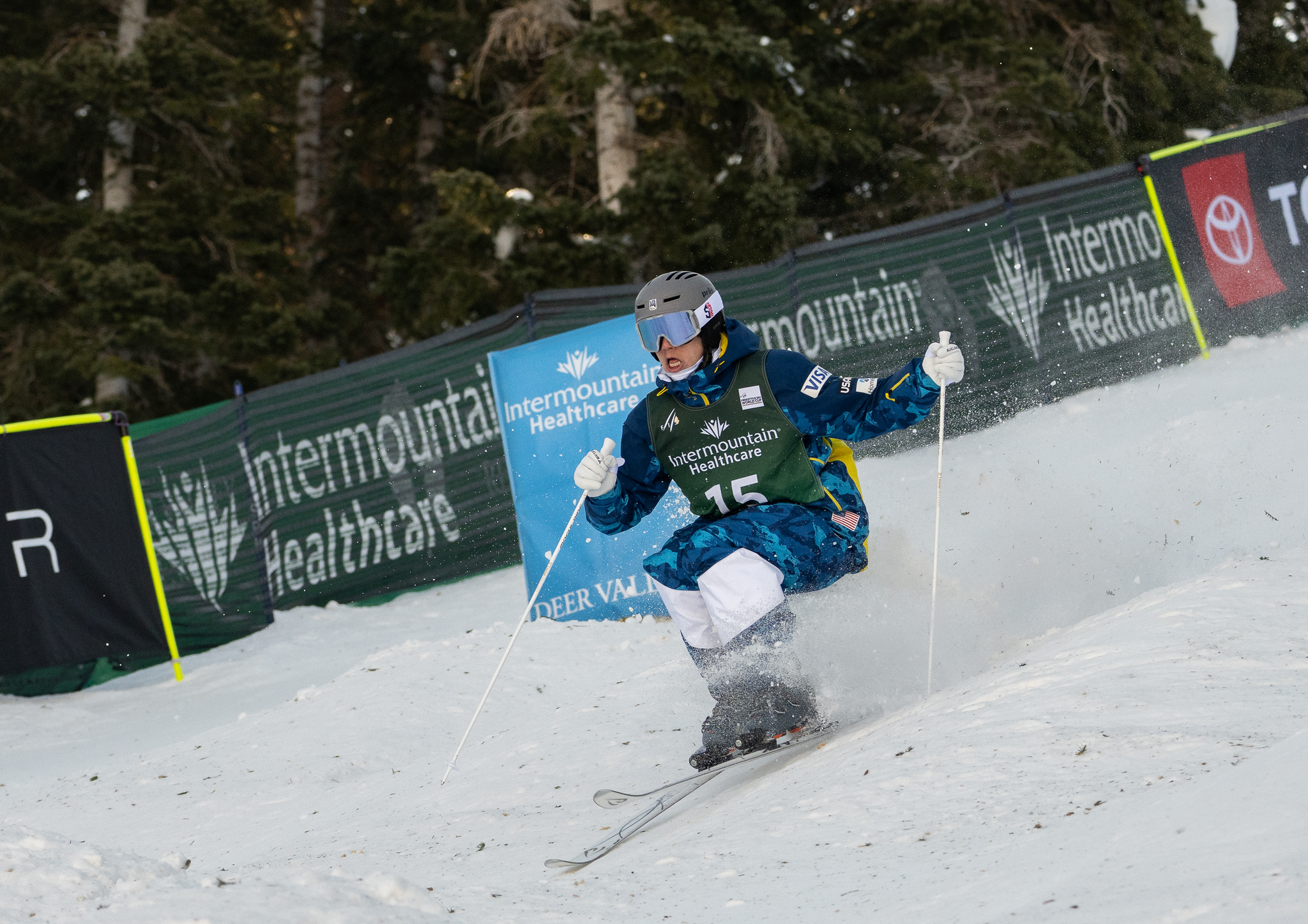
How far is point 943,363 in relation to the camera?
15.2ft

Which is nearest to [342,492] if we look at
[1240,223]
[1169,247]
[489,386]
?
[489,386]

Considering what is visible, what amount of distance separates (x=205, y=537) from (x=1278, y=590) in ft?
29.1

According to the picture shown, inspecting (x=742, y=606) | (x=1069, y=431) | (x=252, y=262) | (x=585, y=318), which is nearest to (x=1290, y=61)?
(x=1069, y=431)

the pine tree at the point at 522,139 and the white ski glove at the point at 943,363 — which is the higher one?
the pine tree at the point at 522,139

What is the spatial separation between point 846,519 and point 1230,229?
7788mm

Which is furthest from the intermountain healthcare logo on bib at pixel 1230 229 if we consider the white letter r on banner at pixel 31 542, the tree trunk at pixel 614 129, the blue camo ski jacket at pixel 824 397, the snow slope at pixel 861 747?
the white letter r on banner at pixel 31 542

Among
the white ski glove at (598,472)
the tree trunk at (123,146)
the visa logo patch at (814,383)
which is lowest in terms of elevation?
the white ski glove at (598,472)

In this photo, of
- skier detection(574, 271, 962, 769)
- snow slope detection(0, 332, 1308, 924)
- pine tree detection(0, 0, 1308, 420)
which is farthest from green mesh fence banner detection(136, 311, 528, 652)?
skier detection(574, 271, 962, 769)

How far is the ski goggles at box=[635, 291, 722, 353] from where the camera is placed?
15.7 feet

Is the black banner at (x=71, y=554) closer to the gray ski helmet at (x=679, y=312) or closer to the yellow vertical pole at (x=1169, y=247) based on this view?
the gray ski helmet at (x=679, y=312)

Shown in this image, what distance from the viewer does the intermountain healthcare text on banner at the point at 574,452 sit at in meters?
7.64

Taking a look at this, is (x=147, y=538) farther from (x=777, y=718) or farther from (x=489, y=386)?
(x=777, y=718)

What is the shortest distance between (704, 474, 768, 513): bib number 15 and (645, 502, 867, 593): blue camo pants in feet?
0.11

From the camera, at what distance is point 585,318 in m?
10.1
